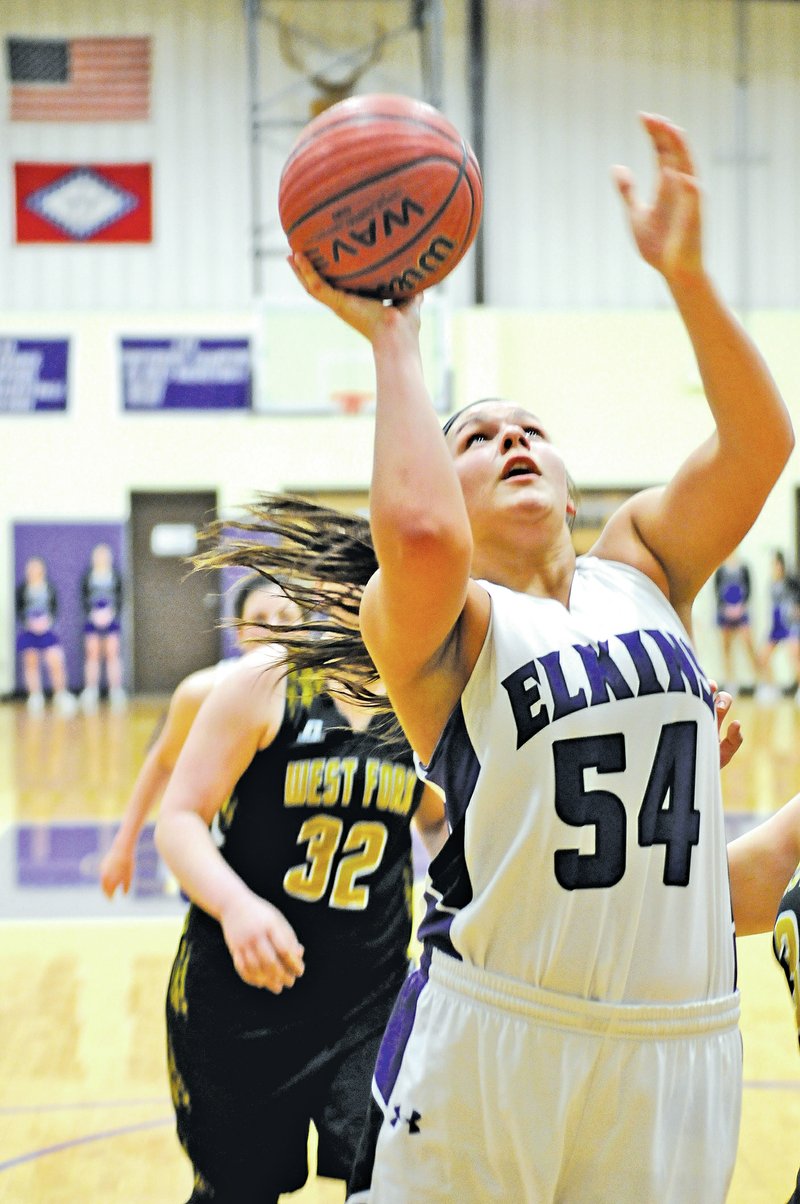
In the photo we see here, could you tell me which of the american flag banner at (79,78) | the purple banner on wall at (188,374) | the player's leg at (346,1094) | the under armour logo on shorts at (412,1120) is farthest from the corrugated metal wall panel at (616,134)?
the under armour logo on shorts at (412,1120)

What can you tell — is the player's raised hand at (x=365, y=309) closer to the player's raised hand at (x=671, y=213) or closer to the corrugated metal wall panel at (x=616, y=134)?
the player's raised hand at (x=671, y=213)

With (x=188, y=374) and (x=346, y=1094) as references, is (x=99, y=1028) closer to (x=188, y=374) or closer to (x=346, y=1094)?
(x=346, y=1094)

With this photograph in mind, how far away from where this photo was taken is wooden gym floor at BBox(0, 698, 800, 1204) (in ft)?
11.4

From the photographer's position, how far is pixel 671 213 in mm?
1636

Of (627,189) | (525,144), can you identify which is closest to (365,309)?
(627,189)

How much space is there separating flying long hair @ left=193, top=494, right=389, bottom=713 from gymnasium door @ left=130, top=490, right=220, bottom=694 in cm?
1349

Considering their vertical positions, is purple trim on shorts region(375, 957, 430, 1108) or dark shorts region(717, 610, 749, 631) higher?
purple trim on shorts region(375, 957, 430, 1108)

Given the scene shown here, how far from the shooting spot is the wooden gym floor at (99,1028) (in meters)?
3.47

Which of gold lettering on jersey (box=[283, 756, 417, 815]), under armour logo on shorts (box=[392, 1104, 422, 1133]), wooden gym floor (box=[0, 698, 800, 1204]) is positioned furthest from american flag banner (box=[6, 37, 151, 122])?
under armour logo on shorts (box=[392, 1104, 422, 1133])

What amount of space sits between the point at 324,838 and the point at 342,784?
0.11 metres

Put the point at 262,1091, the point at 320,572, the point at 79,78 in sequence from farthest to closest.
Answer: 1. the point at 79,78
2. the point at 262,1091
3. the point at 320,572

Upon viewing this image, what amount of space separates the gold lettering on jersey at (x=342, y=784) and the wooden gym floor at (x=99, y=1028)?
4.18 feet

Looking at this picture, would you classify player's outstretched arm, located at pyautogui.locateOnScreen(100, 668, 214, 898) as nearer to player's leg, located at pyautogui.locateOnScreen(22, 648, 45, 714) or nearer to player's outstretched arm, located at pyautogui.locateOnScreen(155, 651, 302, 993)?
player's outstretched arm, located at pyautogui.locateOnScreen(155, 651, 302, 993)

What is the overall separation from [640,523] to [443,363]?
12.3 metres
